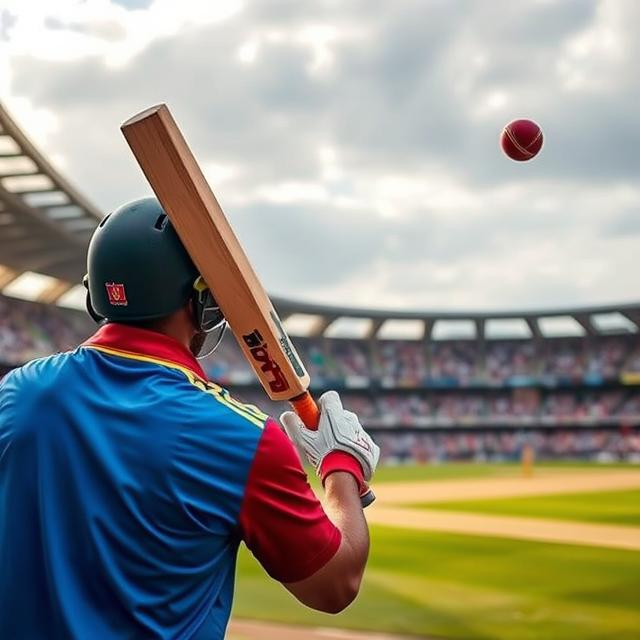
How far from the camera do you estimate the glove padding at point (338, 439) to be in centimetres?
210

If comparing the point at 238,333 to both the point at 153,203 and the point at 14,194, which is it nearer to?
the point at 153,203

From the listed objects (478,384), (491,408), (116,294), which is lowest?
(491,408)

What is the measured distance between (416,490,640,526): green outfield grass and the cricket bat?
14587 millimetres

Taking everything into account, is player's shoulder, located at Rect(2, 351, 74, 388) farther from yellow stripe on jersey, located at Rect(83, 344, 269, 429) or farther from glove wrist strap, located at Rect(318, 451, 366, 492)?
glove wrist strap, located at Rect(318, 451, 366, 492)

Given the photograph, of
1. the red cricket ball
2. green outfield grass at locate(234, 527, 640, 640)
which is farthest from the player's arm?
green outfield grass at locate(234, 527, 640, 640)

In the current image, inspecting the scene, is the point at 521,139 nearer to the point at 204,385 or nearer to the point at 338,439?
the point at 338,439

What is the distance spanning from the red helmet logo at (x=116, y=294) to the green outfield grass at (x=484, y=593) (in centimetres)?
640

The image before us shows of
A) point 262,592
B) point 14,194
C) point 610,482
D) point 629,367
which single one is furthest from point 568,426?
point 262,592

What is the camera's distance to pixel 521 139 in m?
5.82

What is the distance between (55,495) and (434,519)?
588 inches

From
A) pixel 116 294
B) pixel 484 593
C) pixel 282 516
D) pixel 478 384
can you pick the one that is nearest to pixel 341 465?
pixel 282 516

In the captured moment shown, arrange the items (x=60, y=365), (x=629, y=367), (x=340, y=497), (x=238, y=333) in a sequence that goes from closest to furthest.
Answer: (x=60, y=365), (x=340, y=497), (x=238, y=333), (x=629, y=367)

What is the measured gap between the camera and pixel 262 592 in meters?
9.76

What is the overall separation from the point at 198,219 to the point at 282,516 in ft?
2.10
